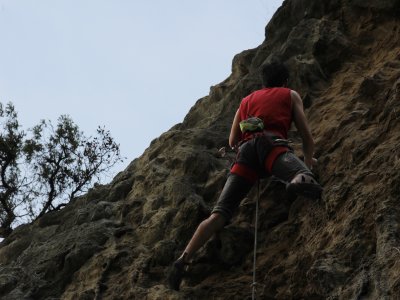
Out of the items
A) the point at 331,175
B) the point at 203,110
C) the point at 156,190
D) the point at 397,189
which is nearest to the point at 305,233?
the point at 331,175

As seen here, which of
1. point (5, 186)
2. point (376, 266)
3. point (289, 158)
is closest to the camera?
point (376, 266)

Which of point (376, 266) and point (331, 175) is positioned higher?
point (331, 175)

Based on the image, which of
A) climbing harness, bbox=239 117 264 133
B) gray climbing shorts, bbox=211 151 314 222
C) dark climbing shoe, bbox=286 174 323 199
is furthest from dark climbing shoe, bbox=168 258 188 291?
climbing harness, bbox=239 117 264 133

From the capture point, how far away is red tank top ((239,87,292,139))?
23.0 ft

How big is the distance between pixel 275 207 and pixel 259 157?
93 centimetres

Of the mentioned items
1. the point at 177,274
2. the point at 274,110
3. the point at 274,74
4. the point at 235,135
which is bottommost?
the point at 177,274

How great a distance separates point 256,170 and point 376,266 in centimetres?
191

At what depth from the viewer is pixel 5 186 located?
19.9 meters

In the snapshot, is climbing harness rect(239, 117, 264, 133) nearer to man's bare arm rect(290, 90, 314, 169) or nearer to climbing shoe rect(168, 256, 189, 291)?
man's bare arm rect(290, 90, 314, 169)

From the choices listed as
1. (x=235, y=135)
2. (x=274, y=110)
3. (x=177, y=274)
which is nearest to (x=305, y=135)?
(x=274, y=110)

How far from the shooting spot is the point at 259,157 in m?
6.72

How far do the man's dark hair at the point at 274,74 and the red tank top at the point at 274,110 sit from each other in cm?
20

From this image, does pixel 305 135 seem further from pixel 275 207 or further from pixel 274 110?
pixel 275 207

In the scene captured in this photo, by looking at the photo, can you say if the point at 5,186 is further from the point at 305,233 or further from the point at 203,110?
the point at 305,233
